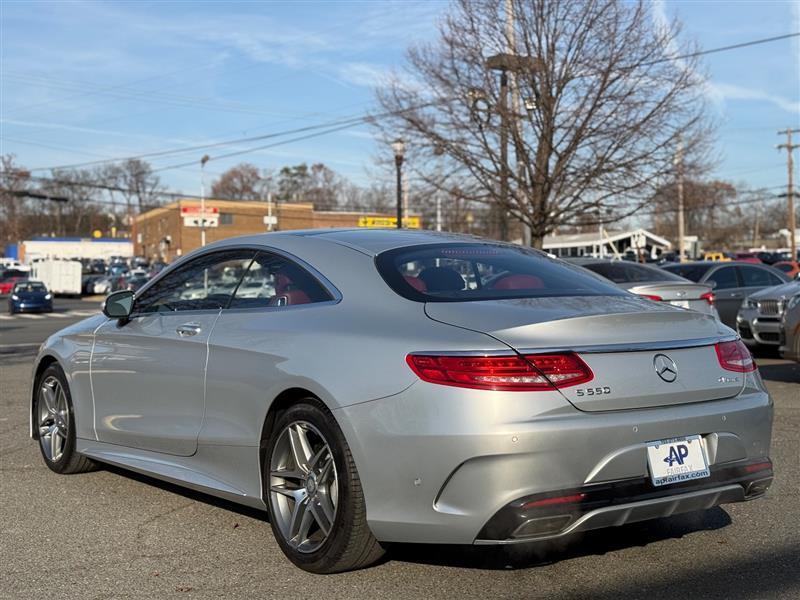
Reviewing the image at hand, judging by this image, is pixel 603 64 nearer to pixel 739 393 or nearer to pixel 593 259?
pixel 593 259

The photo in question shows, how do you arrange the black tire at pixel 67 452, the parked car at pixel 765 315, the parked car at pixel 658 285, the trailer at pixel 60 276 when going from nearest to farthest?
the black tire at pixel 67 452 < the parked car at pixel 658 285 < the parked car at pixel 765 315 < the trailer at pixel 60 276

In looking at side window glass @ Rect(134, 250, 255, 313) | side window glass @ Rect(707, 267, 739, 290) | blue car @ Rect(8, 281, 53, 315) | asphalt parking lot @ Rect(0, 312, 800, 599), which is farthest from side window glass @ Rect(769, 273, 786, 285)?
blue car @ Rect(8, 281, 53, 315)

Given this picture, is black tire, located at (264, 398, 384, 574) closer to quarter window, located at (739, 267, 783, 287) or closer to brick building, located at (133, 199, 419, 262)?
quarter window, located at (739, 267, 783, 287)

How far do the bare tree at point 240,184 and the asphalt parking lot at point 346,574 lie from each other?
108 metres

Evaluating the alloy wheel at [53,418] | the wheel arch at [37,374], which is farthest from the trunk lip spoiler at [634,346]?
the wheel arch at [37,374]

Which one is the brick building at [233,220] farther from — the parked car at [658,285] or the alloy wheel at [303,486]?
the alloy wheel at [303,486]

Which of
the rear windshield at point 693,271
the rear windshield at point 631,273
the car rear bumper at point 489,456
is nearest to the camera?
the car rear bumper at point 489,456

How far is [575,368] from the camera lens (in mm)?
3707

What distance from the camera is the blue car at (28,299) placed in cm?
3744

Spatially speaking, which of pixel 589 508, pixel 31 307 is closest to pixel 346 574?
pixel 589 508

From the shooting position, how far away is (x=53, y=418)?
21.2 feet

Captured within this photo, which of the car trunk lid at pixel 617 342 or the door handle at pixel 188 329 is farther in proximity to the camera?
the door handle at pixel 188 329

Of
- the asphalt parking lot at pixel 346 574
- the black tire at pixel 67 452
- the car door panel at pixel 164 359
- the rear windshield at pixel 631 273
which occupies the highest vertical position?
the rear windshield at pixel 631 273

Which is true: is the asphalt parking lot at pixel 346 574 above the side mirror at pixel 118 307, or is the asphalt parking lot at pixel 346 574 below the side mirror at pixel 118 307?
below
